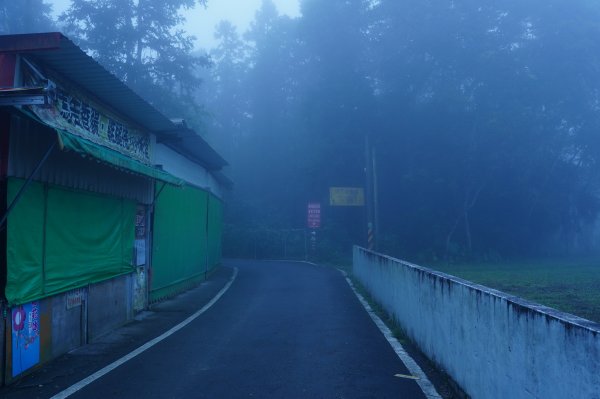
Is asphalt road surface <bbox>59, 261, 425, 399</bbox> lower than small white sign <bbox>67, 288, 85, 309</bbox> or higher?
lower

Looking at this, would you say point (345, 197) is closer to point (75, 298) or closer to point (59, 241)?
point (75, 298)

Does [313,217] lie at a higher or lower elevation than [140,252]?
higher

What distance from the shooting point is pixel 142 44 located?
3691 cm

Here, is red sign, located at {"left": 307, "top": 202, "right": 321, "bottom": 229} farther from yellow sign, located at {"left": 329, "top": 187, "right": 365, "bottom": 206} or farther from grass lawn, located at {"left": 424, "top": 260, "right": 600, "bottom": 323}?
grass lawn, located at {"left": 424, "top": 260, "right": 600, "bottom": 323}

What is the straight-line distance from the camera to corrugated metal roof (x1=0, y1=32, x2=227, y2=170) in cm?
762

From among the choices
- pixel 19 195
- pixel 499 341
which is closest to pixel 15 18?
pixel 19 195

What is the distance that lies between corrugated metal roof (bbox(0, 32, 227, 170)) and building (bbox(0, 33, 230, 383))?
2 cm

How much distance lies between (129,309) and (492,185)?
A: 32602mm

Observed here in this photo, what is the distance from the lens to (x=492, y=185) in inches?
1564

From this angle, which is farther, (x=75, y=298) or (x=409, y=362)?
(x=75, y=298)

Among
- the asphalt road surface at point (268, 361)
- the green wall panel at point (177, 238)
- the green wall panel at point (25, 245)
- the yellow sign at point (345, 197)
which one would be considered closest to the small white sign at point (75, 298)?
the green wall panel at point (25, 245)

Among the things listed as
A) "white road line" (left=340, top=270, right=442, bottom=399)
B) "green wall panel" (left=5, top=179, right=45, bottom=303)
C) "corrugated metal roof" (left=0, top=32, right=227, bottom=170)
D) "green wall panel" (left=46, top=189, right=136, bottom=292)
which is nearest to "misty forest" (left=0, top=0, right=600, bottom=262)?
"corrugated metal roof" (left=0, top=32, right=227, bottom=170)

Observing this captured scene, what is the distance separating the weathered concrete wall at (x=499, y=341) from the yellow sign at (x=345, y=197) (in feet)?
89.9

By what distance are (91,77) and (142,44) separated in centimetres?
2945
